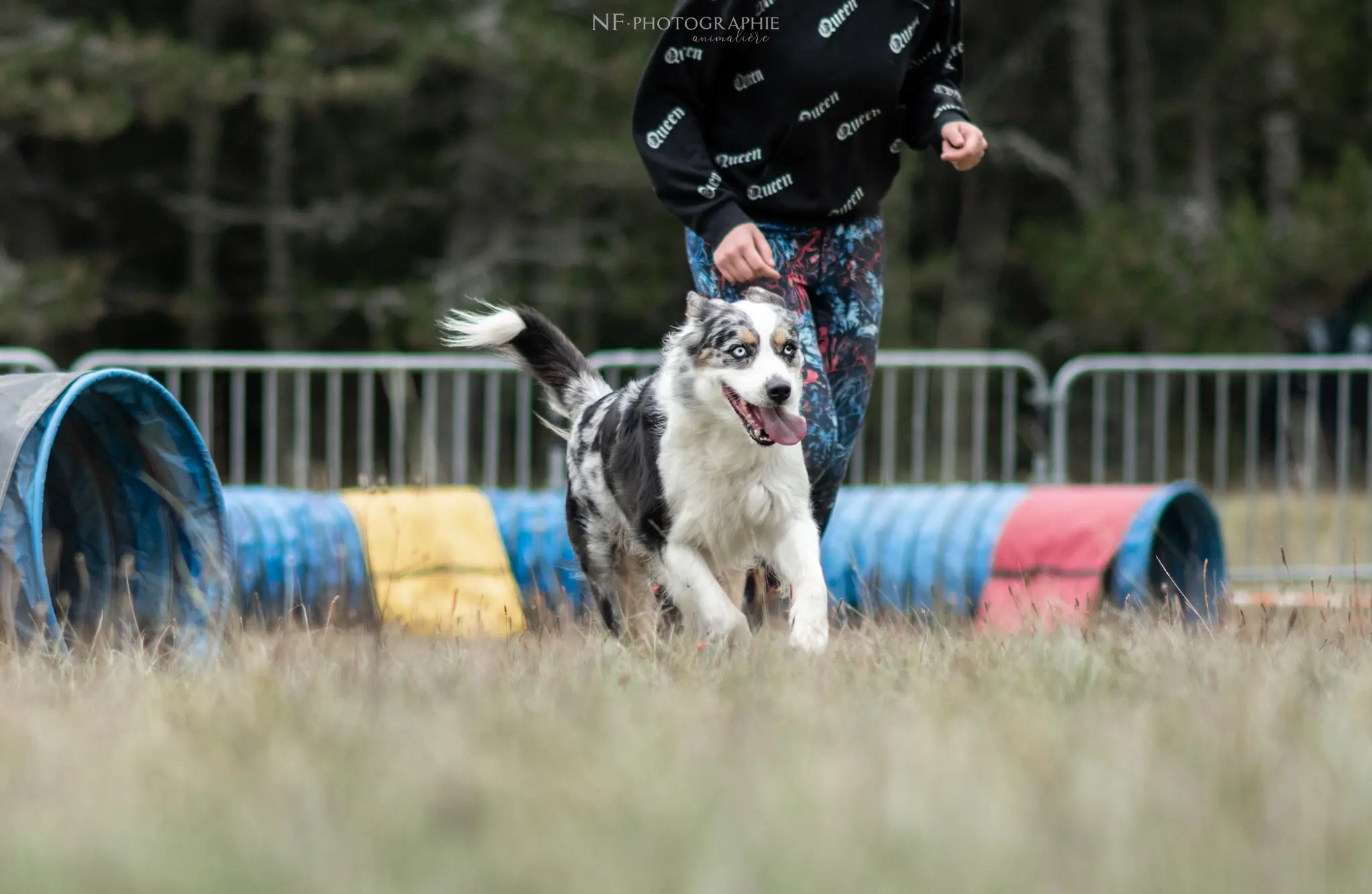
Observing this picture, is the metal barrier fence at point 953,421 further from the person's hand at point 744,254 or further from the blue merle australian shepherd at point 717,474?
the person's hand at point 744,254

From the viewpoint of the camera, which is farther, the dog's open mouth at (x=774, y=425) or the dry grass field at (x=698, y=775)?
the dog's open mouth at (x=774, y=425)

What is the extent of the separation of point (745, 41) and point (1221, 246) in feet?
37.3

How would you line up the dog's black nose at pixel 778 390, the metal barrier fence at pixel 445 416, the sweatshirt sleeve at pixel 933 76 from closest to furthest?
the dog's black nose at pixel 778 390 < the sweatshirt sleeve at pixel 933 76 < the metal barrier fence at pixel 445 416

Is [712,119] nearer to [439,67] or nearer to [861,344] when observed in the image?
[861,344]

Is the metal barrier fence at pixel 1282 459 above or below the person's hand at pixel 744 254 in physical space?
Answer: below

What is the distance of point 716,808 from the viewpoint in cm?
198

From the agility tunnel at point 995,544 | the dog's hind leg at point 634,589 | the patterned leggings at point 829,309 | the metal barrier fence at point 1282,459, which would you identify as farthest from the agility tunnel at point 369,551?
the metal barrier fence at point 1282,459

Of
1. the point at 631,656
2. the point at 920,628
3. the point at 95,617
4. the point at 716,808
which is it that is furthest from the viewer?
the point at 95,617

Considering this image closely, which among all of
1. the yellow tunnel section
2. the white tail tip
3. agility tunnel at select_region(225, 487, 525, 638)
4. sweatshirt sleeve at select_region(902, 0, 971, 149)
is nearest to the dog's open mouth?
sweatshirt sleeve at select_region(902, 0, 971, 149)

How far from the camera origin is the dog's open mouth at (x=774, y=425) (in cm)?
391

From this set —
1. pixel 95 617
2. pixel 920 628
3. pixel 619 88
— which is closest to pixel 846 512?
pixel 920 628

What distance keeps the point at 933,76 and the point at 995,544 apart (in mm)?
2114

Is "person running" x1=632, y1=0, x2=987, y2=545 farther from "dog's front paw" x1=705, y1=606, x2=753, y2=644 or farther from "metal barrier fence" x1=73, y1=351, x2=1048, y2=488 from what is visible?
"metal barrier fence" x1=73, y1=351, x2=1048, y2=488

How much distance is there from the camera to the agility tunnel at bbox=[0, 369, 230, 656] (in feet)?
12.1
